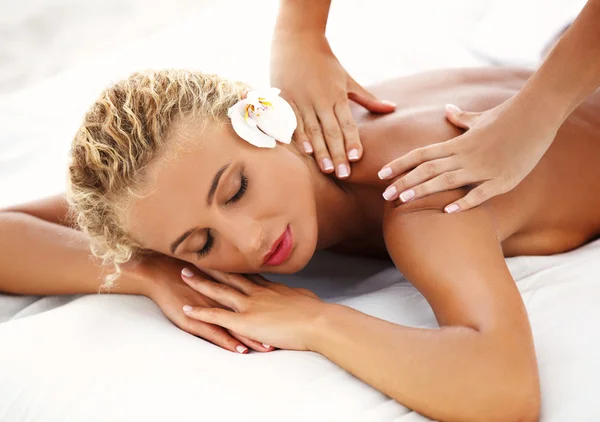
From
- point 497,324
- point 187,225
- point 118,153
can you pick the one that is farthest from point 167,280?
point 497,324

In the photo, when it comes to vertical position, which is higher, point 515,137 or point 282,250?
point 515,137

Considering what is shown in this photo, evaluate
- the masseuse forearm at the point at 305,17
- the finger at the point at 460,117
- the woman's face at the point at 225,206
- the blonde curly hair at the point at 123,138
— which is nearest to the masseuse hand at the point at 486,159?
the finger at the point at 460,117

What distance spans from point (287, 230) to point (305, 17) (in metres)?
0.72

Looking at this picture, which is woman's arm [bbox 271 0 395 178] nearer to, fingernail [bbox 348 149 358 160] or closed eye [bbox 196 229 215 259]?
fingernail [bbox 348 149 358 160]

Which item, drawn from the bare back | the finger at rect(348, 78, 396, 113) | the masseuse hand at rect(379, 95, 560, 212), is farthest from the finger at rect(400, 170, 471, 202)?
the finger at rect(348, 78, 396, 113)

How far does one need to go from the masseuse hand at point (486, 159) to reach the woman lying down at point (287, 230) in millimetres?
35

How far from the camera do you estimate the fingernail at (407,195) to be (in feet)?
4.66

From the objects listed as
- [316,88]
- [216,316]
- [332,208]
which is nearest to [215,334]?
[216,316]

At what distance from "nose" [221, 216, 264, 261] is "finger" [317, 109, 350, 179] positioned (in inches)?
11.1

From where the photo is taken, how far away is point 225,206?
1431mm

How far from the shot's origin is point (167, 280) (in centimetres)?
160

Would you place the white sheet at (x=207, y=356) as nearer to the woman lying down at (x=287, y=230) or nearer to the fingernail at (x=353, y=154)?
the woman lying down at (x=287, y=230)

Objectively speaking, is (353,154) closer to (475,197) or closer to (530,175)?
(475,197)

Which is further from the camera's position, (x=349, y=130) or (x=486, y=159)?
(x=349, y=130)
